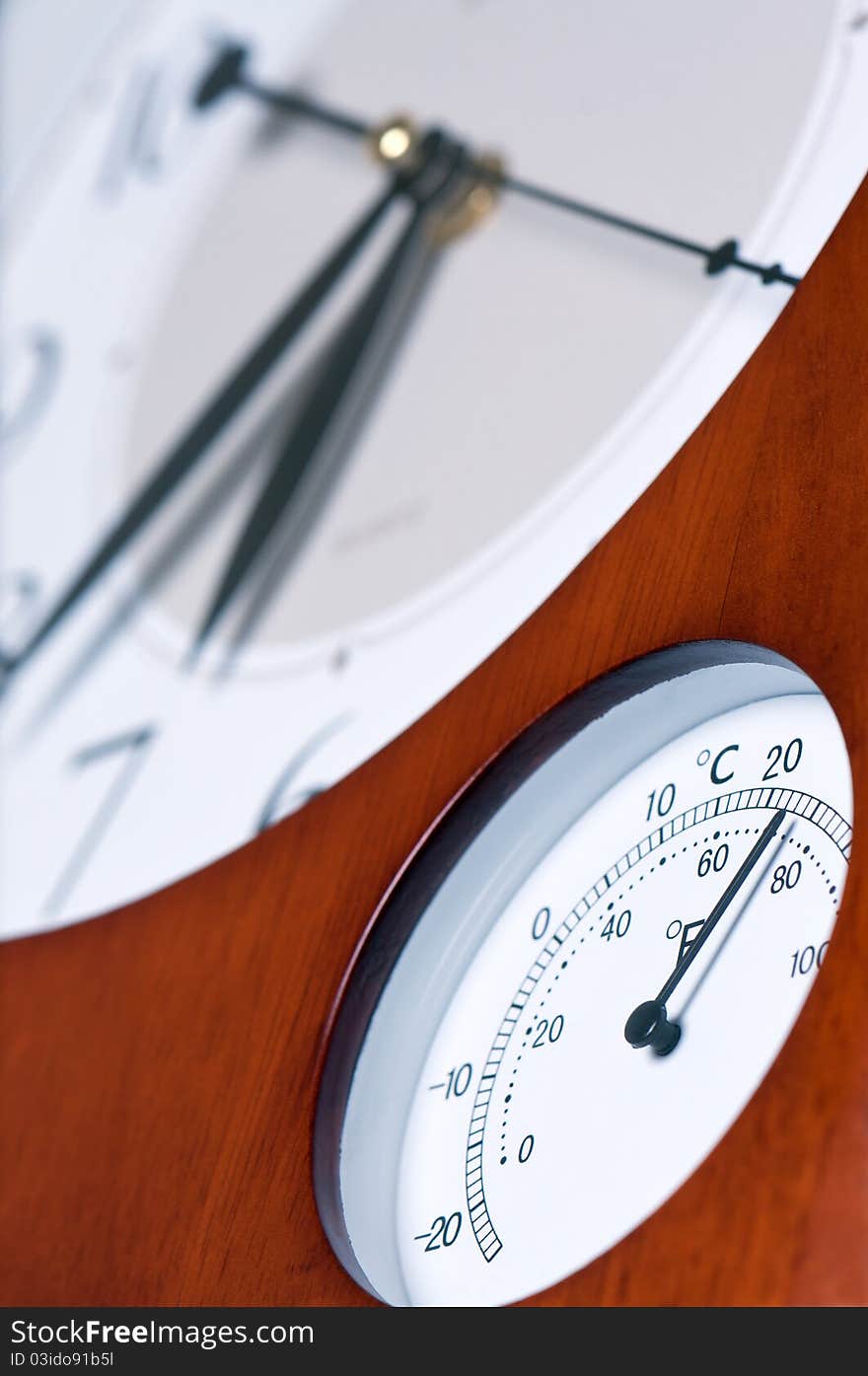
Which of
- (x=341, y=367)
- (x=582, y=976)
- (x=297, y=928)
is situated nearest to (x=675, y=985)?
(x=582, y=976)

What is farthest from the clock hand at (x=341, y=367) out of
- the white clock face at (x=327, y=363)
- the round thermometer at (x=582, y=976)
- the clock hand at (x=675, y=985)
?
the clock hand at (x=675, y=985)

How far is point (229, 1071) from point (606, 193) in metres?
0.32

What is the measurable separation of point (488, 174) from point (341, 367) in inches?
3.1

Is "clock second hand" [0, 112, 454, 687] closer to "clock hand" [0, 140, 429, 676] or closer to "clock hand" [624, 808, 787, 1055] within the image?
"clock hand" [0, 140, 429, 676]

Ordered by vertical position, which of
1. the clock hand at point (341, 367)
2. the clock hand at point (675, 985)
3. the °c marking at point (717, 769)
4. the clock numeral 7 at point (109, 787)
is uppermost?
the clock hand at point (341, 367)

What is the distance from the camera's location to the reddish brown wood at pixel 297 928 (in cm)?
40

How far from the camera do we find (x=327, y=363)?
0.40 m

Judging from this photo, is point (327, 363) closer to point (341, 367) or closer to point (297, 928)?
point (341, 367)

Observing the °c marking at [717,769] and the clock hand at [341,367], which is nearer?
the clock hand at [341,367]

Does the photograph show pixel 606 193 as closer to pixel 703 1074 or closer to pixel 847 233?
pixel 847 233

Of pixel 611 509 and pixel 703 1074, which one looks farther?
pixel 703 1074

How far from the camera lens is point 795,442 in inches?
20.0

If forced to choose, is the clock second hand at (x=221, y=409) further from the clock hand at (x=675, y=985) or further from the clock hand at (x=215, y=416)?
the clock hand at (x=675, y=985)

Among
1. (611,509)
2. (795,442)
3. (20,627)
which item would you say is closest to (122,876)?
(20,627)
